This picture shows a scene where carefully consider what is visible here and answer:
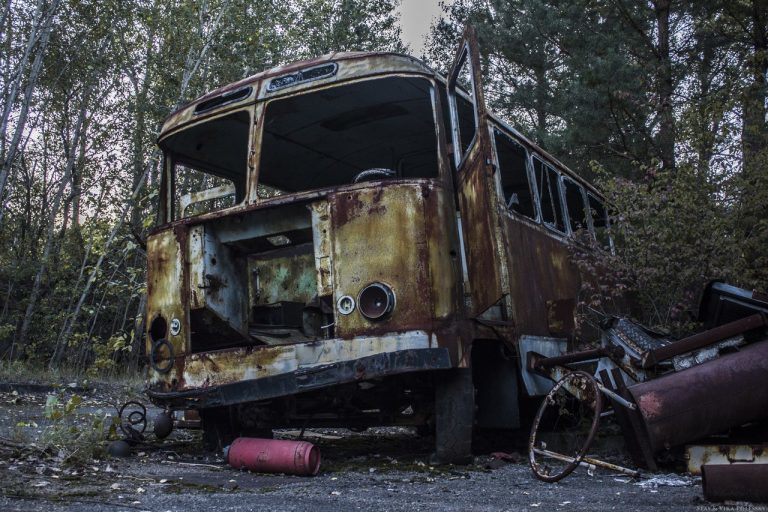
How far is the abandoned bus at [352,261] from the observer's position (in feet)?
16.6

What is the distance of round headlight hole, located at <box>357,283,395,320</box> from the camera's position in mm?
5027

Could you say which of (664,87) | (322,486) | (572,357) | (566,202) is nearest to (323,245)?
(322,486)

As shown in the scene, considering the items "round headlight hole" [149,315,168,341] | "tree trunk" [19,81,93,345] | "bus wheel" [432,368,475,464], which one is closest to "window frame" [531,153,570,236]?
"bus wheel" [432,368,475,464]

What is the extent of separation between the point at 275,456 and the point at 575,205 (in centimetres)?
555

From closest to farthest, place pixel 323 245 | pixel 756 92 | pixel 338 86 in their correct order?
pixel 323 245
pixel 338 86
pixel 756 92

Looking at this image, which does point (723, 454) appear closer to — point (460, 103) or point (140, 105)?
point (460, 103)

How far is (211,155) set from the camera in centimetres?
676

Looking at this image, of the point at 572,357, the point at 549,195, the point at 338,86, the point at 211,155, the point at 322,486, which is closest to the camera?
the point at 322,486

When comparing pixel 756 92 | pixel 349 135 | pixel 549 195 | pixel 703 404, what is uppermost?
pixel 756 92

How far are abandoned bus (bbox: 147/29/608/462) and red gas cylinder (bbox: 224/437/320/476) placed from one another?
33cm

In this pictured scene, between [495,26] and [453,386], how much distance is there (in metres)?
19.0

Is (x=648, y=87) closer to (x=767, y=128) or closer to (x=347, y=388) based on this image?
(x=767, y=128)

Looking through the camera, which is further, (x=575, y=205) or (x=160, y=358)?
(x=575, y=205)

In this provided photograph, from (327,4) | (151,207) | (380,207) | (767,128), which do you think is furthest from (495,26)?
(380,207)
